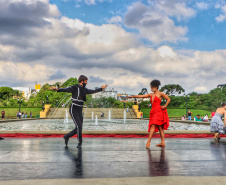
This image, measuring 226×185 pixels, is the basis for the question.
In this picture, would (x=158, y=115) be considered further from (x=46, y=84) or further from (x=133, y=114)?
(x=46, y=84)

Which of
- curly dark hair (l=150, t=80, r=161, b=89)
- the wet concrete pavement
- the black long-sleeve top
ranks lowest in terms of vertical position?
the wet concrete pavement

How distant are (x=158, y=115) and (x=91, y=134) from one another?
13.9 ft

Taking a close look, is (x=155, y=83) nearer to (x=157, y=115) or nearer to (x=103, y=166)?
(x=157, y=115)

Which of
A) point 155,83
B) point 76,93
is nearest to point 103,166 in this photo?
point 76,93

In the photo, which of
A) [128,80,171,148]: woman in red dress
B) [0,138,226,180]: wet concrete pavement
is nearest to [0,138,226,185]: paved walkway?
[0,138,226,180]: wet concrete pavement

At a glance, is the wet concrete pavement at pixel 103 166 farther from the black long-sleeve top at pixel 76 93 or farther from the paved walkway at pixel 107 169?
the black long-sleeve top at pixel 76 93

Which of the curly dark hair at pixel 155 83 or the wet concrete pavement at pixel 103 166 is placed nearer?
the wet concrete pavement at pixel 103 166

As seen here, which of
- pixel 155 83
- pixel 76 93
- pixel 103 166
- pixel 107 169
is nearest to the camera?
pixel 107 169

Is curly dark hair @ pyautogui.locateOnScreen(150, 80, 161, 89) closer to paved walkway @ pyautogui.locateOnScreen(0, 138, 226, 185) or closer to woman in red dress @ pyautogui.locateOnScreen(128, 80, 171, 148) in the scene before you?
woman in red dress @ pyautogui.locateOnScreen(128, 80, 171, 148)

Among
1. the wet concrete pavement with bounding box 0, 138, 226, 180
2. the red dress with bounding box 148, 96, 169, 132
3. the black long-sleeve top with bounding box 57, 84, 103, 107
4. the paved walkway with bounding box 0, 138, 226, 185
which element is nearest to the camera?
the paved walkway with bounding box 0, 138, 226, 185

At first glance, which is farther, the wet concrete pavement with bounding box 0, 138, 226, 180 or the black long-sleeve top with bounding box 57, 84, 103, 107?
the black long-sleeve top with bounding box 57, 84, 103, 107

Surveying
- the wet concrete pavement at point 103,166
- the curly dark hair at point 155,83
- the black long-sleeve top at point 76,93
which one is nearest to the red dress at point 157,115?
the curly dark hair at point 155,83

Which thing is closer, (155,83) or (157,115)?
(157,115)

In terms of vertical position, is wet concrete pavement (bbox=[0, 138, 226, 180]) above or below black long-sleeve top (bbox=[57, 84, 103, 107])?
below
